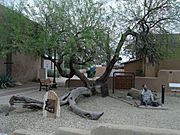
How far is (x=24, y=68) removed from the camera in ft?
95.5

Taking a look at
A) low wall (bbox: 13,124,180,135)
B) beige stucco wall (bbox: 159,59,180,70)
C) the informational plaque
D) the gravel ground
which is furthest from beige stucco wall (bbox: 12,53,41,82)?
low wall (bbox: 13,124,180,135)

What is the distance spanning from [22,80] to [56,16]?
1335 centimetres

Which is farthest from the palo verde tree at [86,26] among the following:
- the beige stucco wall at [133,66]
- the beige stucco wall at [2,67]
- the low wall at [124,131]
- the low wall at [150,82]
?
the beige stucco wall at [133,66]

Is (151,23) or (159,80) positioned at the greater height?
(151,23)

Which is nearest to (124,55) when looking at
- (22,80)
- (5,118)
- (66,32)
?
(66,32)

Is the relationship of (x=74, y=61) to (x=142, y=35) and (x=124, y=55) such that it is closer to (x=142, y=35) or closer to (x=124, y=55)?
(x=124, y=55)

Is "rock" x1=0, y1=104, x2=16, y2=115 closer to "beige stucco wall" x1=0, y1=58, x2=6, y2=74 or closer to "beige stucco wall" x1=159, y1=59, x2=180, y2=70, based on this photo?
"beige stucco wall" x1=0, y1=58, x2=6, y2=74

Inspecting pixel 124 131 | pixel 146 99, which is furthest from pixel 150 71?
pixel 124 131

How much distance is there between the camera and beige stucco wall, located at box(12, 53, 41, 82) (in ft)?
89.8

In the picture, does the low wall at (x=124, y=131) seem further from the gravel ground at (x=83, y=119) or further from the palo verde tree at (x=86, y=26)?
the palo verde tree at (x=86, y=26)

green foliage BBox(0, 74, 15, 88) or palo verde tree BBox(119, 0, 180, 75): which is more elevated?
palo verde tree BBox(119, 0, 180, 75)

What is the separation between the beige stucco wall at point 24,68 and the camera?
27.4m

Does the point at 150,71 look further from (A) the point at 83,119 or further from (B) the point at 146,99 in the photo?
(A) the point at 83,119

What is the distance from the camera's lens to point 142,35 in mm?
18484
